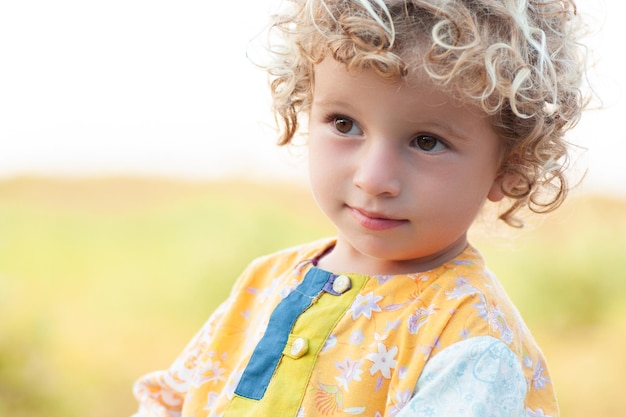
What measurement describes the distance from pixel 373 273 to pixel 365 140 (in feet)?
0.77

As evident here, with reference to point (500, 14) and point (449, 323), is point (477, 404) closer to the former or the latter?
point (449, 323)

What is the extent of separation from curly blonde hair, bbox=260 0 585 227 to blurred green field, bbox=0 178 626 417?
4.54 ft

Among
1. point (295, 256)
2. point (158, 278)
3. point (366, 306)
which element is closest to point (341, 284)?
point (366, 306)

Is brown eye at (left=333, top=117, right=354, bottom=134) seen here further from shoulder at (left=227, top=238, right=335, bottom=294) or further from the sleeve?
the sleeve

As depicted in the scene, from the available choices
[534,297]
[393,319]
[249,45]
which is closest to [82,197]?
[534,297]

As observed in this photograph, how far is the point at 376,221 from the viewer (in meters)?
1.30

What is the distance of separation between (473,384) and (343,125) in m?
0.41

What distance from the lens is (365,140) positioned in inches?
50.8

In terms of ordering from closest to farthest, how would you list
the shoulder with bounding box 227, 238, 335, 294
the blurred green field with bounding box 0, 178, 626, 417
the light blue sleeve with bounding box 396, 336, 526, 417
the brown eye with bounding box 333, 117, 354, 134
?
1. the light blue sleeve with bounding box 396, 336, 526, 417
2. the brown eye with bounding box 333, 117, 354, 134
3. the shoulder with bounding box 227, 238, 335, 294
4. the blurred green field with bounding box 0, 178, 626, 417

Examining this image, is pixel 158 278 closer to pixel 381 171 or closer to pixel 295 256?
pixel 295 256

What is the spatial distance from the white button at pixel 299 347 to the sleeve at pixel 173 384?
274 mm

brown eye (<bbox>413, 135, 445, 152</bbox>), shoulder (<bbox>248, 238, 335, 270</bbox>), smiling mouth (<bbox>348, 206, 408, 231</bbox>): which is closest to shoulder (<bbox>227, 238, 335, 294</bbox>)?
shoulder (<bbox>248, 238, 335, 270</bbox>)

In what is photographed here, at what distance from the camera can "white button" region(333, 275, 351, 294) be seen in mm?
1392

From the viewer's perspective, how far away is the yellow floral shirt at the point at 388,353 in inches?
48.2
